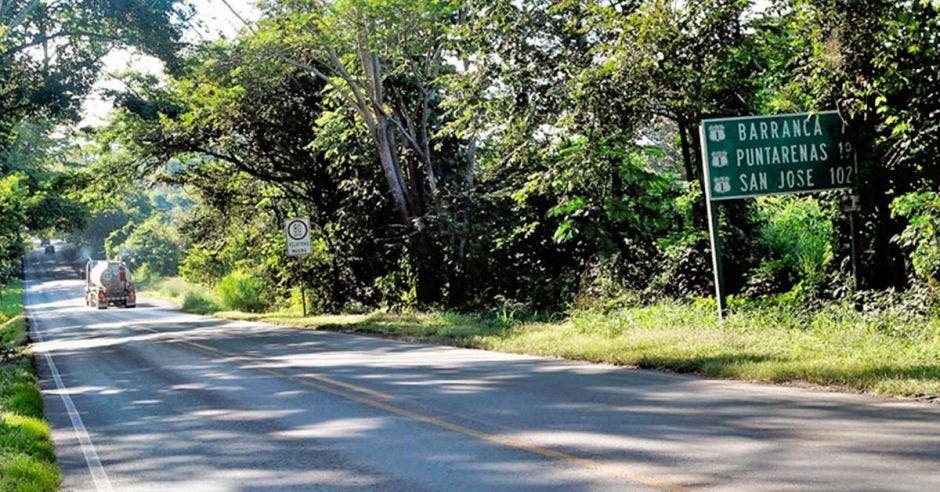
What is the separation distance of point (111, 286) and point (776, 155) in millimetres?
50623

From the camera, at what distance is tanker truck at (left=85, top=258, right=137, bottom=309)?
5625cm

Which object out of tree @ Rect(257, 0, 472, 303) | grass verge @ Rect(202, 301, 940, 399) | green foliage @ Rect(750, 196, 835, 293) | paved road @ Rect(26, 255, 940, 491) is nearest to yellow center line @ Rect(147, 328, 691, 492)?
paved road @ Rect(26, 255, 940, 491)

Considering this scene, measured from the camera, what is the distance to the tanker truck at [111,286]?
56.2 metres

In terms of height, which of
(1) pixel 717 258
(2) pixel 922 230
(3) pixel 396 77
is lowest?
(1) pixel 717 258

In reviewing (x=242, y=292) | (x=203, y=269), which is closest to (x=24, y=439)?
(x=242, y=292)

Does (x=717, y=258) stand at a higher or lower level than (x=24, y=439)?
higher

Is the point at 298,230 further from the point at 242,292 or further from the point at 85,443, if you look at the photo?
the point at 85,443

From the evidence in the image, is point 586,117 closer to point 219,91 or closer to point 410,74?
point 410,74

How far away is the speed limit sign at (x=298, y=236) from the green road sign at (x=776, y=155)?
16885 mm

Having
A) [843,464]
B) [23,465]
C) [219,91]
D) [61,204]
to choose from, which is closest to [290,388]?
[23,465]

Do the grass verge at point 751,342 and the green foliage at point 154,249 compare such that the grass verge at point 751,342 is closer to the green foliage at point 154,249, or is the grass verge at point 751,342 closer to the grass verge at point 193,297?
the grass verge at point 193,297

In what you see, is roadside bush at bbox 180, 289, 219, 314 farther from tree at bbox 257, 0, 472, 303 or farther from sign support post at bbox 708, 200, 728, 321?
sign support post at bbox 708, 200, 728, 321

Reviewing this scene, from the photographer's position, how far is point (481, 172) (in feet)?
86.9

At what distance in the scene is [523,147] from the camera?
19062 millimetres
